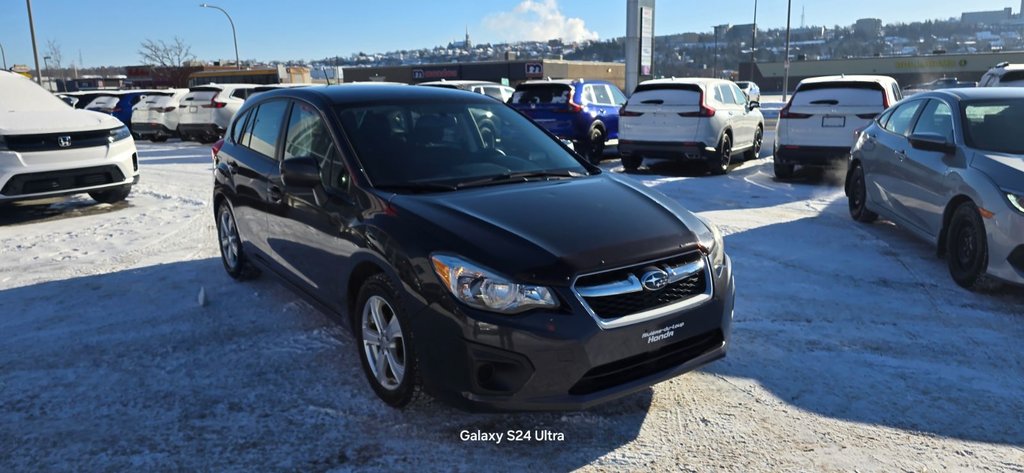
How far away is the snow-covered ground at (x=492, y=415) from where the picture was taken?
10.2 feet

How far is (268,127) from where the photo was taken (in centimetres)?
496

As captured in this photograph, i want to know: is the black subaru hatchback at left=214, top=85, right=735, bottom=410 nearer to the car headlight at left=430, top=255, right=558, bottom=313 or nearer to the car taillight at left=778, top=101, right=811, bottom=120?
the car headlight at left=430, top=255, right=558, bottom=313

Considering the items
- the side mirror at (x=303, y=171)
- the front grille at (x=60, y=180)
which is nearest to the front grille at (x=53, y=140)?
the front grille at (x=60, y=180)

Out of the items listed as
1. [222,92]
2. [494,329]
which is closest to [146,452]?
[494,329]

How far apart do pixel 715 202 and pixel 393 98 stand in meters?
5.77

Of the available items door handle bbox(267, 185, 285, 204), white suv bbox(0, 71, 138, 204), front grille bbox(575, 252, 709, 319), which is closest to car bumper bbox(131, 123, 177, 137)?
white suv bbox(0, 71, 138, 204)

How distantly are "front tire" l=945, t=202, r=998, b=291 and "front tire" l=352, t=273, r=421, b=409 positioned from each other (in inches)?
169

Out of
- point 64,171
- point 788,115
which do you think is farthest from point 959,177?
point 64,171

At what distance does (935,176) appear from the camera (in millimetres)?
5934

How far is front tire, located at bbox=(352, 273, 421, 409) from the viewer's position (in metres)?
3.20

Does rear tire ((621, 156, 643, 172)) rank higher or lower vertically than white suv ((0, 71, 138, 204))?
lower

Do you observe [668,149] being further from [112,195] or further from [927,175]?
[112,195]

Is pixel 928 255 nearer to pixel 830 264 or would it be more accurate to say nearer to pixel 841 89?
pixel 830 264

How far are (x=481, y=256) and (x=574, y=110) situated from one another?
1137cm
